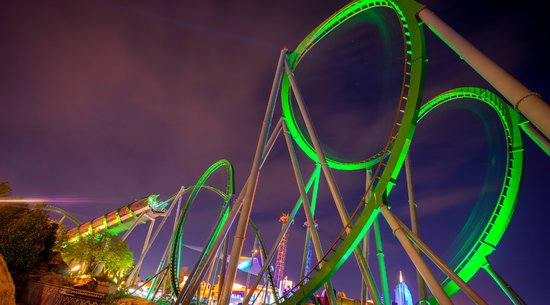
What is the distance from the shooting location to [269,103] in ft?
41.7

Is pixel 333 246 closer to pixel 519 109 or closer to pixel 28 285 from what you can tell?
pixel 519 109

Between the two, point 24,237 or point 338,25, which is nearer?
point 338,25

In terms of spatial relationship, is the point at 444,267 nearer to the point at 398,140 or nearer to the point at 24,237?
the point at 398,140

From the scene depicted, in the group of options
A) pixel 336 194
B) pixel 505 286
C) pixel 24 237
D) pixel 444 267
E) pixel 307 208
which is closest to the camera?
pixel 444 267

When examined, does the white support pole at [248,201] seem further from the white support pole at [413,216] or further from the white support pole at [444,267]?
the white support pole at [413,216]

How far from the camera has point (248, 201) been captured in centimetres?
1055

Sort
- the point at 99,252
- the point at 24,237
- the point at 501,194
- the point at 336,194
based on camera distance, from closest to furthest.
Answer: the point at 336,194, the point at 501,194, the point at 24,237, the point at 99,252

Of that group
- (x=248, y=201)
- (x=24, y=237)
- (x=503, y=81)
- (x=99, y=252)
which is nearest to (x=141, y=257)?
(x=99, y=252)

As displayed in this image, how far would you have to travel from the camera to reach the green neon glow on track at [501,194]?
995 centimetres

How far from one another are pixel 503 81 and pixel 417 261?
3981mm

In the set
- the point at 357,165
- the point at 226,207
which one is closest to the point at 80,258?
the point at 226,207

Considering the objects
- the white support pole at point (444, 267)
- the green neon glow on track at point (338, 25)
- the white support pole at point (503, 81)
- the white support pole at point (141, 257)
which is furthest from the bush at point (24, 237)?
the white support pole at point (503, 81)

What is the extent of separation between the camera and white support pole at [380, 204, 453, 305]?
5207mm

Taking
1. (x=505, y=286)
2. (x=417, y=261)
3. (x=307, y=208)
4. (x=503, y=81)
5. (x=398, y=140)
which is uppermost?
(x=307, y=208)
